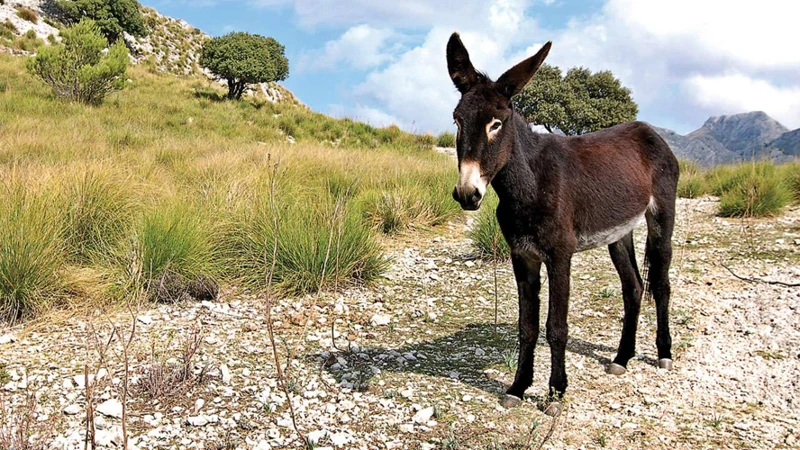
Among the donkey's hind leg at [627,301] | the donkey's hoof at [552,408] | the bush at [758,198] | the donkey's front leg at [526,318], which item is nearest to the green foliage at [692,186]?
the bush at [758,198]

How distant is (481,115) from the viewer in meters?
3.01

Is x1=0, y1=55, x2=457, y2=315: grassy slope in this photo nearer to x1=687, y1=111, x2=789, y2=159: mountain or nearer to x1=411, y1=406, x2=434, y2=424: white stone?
x1=411, y1=406, x2=434, y2=424: white stone

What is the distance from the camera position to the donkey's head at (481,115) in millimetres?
2920

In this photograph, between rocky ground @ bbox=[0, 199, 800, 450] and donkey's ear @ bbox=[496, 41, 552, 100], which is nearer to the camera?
donkey's ear @ bbox=[496, 41, 552, 100]

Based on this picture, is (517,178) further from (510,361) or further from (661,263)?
(661,263)

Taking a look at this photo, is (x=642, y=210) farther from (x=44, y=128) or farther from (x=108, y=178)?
(x=44, y=128)

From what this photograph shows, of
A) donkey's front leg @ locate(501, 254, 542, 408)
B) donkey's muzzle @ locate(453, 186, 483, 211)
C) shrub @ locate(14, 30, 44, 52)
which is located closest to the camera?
donkey's muzzle @ locate(453, 186, 483, 211)

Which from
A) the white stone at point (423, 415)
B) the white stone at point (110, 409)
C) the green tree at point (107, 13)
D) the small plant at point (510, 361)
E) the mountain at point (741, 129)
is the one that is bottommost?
the white stone at point (110, 409)

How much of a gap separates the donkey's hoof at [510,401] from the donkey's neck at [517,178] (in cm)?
132

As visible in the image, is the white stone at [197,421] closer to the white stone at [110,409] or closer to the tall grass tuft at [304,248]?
the white stone at [110,409]

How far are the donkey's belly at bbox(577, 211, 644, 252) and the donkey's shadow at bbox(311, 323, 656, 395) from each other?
3.75ft

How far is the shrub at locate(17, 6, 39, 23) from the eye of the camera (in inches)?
1362

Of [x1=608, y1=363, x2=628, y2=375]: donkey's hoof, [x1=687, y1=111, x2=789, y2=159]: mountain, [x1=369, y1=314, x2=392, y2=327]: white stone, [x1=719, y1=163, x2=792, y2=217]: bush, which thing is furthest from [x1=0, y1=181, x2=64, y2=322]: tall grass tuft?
[x1=687, y1=111, x2=789, y2=159]: mountain

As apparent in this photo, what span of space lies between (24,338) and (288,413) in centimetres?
252
